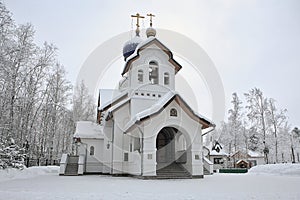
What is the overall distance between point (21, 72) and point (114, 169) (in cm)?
944

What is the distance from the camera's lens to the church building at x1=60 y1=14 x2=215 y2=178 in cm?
1402

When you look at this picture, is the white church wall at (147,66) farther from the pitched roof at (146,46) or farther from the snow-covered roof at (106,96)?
the snow-covered roof at (106,96)

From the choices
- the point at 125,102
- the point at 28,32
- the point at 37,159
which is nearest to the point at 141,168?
the point at 125,102

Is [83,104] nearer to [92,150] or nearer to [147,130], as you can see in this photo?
[92,150]

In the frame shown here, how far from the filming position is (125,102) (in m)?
17.7

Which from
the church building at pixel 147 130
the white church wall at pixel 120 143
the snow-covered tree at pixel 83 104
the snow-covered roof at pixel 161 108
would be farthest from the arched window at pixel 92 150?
the snow-covered tree at pixel 83 104

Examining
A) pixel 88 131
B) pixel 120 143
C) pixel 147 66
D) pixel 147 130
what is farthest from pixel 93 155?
pixel 147 66

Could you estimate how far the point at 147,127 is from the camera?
13.9 m

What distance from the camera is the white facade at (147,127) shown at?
1399 centimetres

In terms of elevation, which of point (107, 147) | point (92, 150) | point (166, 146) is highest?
→ point (166, 146)

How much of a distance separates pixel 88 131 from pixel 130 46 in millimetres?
8856

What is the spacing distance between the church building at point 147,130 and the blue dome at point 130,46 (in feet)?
9.53

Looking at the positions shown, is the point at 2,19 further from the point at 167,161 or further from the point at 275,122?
the point at 275,122

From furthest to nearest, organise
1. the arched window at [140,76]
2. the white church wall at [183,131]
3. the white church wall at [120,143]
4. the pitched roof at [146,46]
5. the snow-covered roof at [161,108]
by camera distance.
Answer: the arched window at [140,76] < the pitched roof at [146,46] < the white church wall at [120,143] < the white church wall at [183,131] < the snow-covered roof at [161,108]
